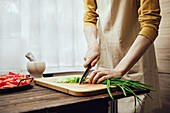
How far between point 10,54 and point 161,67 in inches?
54.4

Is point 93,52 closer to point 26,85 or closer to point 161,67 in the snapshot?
point 26,85

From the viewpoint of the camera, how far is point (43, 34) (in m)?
1.88

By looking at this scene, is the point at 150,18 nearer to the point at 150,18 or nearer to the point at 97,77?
the point at 150,18

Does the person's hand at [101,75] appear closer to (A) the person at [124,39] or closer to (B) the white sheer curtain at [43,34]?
(A) the person at [124,39]

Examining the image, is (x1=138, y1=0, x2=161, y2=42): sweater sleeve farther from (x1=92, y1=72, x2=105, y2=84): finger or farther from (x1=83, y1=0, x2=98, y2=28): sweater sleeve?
(x1=83, y1=0, x2=98, y2=28): sweater sleeve

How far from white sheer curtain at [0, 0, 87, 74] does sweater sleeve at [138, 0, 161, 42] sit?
103cm

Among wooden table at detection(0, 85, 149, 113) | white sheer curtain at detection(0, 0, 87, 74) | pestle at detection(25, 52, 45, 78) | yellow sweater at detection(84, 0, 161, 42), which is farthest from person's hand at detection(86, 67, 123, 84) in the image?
white sheer curtain at detection(0, 0, 87, 74)

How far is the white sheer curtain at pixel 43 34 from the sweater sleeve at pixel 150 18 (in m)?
1.03

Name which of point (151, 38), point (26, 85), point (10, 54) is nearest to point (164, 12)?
point (151, 38)

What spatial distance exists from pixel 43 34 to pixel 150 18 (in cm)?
112

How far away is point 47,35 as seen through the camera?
6.25 feet

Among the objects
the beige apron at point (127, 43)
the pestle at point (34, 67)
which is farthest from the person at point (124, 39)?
the pestle at point (34, 67)

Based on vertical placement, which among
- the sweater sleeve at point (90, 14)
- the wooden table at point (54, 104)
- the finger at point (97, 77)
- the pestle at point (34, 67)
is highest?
the sweater sleeve at point (90, 14)

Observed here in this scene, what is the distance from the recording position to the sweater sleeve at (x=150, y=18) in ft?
3.73
